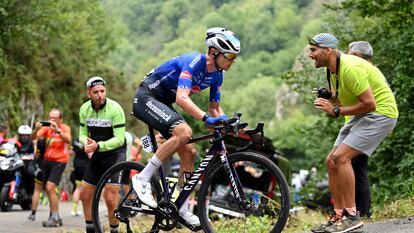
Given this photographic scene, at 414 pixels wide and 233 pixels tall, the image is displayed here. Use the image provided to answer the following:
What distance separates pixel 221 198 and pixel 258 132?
Result: 204cm

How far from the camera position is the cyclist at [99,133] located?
969cm

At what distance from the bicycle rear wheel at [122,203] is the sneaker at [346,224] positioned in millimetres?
1833

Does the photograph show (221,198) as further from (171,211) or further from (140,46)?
(140,46)

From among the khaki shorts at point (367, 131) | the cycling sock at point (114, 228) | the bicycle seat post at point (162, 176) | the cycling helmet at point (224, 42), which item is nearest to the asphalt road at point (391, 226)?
the khaki shorts at point (367, 131)

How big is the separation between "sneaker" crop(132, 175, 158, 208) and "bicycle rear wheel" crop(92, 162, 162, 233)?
0.11 m

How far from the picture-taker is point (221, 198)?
29.8 ft

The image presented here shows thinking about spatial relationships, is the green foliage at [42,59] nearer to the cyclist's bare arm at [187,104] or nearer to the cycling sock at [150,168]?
the cycling sock at [150,168]

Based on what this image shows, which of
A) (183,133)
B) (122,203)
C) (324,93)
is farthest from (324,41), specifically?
(122,203)

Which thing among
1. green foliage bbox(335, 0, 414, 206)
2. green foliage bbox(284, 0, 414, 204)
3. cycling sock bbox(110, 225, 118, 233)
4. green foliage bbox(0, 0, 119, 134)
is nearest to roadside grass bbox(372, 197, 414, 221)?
cycling sock bbox(110, 225, 118, 233)

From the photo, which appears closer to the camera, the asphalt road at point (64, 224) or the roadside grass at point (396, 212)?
the asphalt road at point (64, 224)

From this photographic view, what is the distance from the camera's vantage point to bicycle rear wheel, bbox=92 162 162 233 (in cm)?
827

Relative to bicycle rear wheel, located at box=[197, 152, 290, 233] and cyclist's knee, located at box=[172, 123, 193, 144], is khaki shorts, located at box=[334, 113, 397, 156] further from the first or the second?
cyclist's knee, located at box=[172, 123, 193, 144]

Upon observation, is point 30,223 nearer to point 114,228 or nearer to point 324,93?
point 114,228

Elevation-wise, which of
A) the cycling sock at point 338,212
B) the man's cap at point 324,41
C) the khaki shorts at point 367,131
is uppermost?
the man's cap at point 324,41
